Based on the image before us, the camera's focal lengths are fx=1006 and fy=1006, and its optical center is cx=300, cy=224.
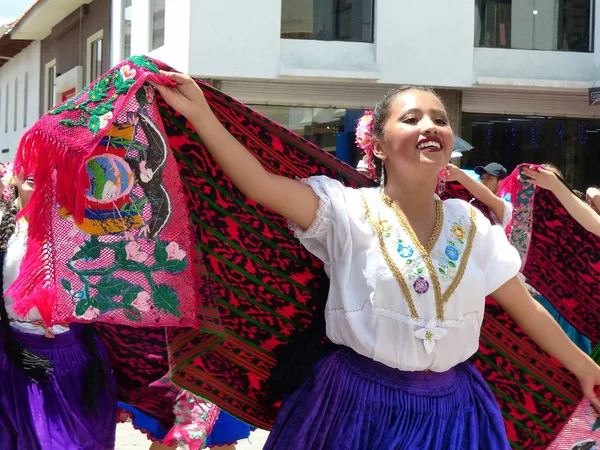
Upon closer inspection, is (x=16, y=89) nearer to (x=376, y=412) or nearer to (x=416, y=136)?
(x=416, y=136)

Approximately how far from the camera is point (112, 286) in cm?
281

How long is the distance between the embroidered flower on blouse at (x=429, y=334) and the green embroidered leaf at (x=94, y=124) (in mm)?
1026

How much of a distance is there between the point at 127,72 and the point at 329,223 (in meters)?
0.71

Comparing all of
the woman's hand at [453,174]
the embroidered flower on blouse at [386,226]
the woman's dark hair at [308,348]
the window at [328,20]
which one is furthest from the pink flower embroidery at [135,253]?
the window at [328,20]

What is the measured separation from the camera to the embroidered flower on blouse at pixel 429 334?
9.12ft

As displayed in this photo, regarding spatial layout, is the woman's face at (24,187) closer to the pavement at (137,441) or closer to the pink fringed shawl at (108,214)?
the pink fringed shawl at (108,214)

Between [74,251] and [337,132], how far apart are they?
11990 millimetres

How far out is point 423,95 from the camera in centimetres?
300

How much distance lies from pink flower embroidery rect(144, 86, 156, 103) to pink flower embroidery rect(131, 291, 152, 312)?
542 mm

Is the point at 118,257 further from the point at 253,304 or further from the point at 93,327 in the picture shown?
the point at 93,327

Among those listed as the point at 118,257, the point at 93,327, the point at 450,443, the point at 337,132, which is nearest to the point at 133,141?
the point at 118,257

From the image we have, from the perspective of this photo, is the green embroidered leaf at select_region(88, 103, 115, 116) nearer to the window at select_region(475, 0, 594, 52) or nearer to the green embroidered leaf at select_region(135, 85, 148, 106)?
the green embroidered leaf at select_region(135, 85, 148, 106)

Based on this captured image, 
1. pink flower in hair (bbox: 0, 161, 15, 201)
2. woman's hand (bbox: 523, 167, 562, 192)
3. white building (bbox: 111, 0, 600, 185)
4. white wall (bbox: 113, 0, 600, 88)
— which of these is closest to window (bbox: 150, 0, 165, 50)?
white building (bbox: 111, 0, 600, 185)

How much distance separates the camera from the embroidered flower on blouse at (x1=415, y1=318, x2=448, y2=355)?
9.12ft
